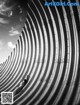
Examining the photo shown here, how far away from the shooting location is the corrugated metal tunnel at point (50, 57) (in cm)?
637

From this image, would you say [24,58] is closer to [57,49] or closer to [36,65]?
[36,65]

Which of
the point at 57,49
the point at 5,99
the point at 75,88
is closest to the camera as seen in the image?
the point at 75,88

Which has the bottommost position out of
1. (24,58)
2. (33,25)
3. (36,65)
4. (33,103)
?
(33,103)

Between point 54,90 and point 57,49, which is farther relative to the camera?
point 57,49

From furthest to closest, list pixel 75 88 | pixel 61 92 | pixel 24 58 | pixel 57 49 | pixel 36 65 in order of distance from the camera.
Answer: pixel 24 58 < pixel 36 65 < pixel 57 49 < pixel 61 92 < pixel 75 88

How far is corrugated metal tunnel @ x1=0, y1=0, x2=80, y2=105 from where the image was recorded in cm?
637

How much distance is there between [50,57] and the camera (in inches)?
329

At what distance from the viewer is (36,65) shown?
9695 millimetres

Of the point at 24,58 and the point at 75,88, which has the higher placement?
the point at 24,58

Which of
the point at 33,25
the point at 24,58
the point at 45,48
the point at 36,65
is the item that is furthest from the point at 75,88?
the point at 24,58

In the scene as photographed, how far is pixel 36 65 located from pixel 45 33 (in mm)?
1629

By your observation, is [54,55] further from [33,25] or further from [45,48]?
[33,25]

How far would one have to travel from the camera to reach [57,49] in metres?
7.76

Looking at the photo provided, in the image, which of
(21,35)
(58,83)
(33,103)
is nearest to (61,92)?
(58,83)
